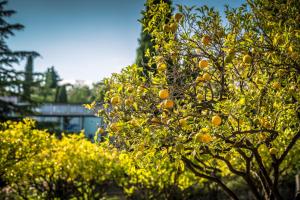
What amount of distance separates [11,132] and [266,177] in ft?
21.3

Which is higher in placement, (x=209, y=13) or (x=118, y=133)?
(x=209, y=13)

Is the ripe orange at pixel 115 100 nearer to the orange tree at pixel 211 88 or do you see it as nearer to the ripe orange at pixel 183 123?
the orange tree at pixel 211 88

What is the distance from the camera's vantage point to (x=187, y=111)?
3223mm

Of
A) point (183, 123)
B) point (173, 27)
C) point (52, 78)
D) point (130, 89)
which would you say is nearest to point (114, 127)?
point (130, 89)

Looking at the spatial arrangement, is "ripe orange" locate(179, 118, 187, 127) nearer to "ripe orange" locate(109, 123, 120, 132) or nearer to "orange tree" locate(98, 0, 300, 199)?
"orange tree" locate(98, 0, 300, 199)

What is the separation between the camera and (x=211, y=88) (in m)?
3.70

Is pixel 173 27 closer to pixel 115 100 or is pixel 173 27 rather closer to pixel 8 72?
pixel 115 100

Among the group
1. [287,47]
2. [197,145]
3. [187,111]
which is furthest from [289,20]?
[197,145]

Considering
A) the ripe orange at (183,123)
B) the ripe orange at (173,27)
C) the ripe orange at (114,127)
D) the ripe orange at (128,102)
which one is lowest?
the ripe orange at (114,127)

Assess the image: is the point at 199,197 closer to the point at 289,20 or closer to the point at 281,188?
the point at 281,188

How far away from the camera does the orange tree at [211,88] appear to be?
10.4 ft

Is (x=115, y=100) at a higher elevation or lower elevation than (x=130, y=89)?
lower

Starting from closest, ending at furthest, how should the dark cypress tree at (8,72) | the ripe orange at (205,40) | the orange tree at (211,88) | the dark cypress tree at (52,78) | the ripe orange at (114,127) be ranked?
the orange tree at (211,88) < the ripe orange at (114,127) < the ripe orange at (205,40) < the dark cypress tree at (8,72) < the dark cypress tree at (52,78)

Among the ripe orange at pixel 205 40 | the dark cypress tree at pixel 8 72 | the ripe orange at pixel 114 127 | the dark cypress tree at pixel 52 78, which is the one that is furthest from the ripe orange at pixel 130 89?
the dark cypress tree at pixel 52 78
